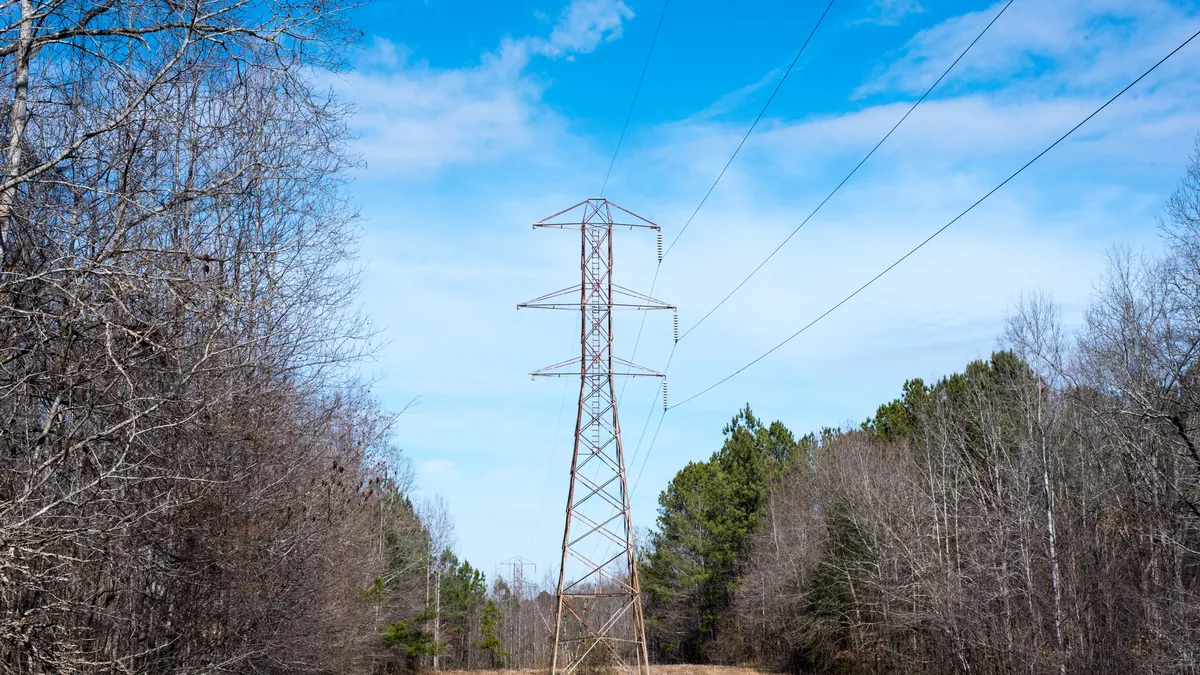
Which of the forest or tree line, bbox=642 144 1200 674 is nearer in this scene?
the forest

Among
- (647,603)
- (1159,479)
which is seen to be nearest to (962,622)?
(1159,479)

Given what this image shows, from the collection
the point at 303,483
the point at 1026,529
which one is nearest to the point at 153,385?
the point at 303,483

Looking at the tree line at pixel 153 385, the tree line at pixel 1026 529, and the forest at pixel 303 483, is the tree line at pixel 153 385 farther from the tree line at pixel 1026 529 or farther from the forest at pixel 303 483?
the tree line at pixel 1026 529

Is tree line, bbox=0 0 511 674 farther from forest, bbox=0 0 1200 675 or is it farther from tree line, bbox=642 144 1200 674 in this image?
tree line, bbox=642 144 1200 674

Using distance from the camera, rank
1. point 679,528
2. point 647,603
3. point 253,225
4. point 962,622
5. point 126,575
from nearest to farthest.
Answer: point 126,575 → point 253,225 → point 962,622 → point 679,528 → point 647,603

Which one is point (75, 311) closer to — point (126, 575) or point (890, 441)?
point (126, 575)

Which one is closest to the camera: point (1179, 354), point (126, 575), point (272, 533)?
point (126, 575)

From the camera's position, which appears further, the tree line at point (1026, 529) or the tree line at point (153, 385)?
the tree line at point (1026, 529)

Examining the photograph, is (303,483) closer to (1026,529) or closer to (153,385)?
(153,385)

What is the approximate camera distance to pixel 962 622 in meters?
28.1

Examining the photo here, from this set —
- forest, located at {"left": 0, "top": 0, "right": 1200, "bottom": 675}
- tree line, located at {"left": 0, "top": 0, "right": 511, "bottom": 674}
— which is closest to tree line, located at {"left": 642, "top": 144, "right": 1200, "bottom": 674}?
forest, located at {"left": 0, "top": 0, "right": 1200, "bottom": 675}

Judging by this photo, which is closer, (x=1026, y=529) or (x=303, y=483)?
(x=303, y=483)

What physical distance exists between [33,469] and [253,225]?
23.6 feet

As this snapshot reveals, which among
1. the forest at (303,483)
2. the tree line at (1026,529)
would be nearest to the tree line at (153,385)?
the forest at (303,483)
